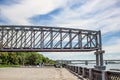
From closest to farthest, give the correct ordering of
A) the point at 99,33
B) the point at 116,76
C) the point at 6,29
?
1. the point at 116,76
2. the point at 99,33
3. the point at 6,29

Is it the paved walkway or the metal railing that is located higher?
the metal railing

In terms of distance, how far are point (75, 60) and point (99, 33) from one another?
11608 centimetres

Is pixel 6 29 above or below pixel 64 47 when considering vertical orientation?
above

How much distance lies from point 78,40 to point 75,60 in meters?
109

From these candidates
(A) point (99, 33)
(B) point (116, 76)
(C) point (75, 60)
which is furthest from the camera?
(C) point (75, 60)

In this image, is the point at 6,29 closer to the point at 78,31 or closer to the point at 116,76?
the point at 78,31

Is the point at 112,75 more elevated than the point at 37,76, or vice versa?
the point at 112,75

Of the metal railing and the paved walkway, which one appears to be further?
the paved walkway

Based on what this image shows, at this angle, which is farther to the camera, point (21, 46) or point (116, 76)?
point (21, 46)

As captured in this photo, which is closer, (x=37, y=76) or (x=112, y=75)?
(x=112, y=75)

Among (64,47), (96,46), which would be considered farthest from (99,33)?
(64,47)

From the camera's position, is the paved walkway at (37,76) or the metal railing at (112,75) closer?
the metal railing at (112,75)

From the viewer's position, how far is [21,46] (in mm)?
78750

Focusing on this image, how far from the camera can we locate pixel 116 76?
12516mm
